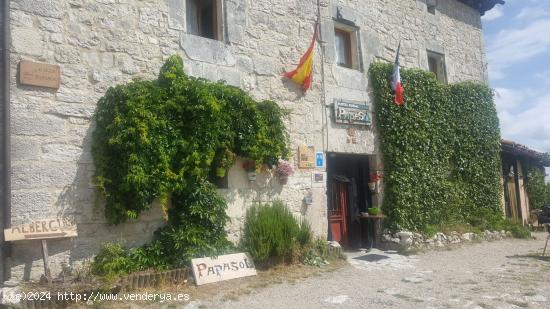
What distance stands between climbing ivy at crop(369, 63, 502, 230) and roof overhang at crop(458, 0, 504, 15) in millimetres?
2404

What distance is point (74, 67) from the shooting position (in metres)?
5.58

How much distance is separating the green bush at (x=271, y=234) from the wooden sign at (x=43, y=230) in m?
2.43

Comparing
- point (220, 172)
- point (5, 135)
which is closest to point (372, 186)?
point (220, 172)

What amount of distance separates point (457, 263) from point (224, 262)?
379cm

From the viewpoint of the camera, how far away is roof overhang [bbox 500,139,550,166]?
11.6m

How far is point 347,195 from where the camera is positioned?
884 centimetres

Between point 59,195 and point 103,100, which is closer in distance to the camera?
point 59,195

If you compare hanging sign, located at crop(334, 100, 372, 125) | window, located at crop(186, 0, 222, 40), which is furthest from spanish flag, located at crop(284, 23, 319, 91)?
window, located at crop(186, 0, 222, 40)

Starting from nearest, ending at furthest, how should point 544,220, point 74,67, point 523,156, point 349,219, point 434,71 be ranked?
point 74,67, point 349,219, point 434,71, point 544,220, point 523,156

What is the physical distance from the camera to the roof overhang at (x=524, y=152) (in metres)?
11.6

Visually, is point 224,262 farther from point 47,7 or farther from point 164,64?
point 47,7

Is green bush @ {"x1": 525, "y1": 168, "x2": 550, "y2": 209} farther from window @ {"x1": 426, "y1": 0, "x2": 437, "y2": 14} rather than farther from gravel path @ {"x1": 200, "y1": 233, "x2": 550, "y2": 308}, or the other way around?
window @ {"x1": 426, "y1": 0, "x2": 437, "y2": 14}

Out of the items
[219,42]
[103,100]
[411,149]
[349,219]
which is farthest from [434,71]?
[103,100]

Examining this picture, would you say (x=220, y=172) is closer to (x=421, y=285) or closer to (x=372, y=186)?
(x=421, y=285)
